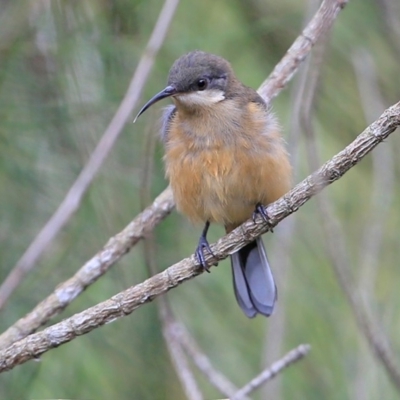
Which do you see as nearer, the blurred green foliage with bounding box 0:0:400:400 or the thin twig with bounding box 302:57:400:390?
the thin twig with bounding box 302:57:400:390

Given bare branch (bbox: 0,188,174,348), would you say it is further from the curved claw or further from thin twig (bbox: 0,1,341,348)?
the curved claw

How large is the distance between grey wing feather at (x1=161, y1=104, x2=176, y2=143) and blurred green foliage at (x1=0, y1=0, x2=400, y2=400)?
0.12m

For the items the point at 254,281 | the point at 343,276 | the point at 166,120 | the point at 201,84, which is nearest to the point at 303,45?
the point at 201,84

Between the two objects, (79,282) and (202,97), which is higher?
(202,97)

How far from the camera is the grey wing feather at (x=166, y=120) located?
3949 millimetres

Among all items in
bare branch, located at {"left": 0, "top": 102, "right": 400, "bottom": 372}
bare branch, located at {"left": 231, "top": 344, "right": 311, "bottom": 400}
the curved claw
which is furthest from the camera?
the curved claw

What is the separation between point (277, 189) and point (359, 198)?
1483 millimetres

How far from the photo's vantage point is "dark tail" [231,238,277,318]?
13.2ft

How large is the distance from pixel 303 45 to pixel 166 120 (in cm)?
80

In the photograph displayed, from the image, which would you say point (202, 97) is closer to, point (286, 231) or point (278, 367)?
point (286, 231)

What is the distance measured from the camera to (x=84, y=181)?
277 centimetres

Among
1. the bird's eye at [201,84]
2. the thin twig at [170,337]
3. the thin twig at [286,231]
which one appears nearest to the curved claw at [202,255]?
the thin twig at [170,337]

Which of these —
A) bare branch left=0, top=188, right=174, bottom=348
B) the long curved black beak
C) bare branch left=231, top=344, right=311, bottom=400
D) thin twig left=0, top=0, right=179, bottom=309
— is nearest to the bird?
the long curved black beak

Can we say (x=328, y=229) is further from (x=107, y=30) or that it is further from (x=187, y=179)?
(x=107, y=30)
